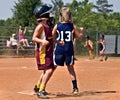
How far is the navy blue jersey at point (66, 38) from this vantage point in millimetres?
10234

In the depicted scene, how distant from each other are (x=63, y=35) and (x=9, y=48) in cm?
2328

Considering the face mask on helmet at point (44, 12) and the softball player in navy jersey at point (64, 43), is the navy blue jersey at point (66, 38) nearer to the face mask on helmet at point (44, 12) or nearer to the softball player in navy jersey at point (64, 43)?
the softball player in navy jersey at point (64, 43)

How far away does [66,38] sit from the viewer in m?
10.2

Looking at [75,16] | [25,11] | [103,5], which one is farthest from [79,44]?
[103,5]

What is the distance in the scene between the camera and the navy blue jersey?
10.2 metres

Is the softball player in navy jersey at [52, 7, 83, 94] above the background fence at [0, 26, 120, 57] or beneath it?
above

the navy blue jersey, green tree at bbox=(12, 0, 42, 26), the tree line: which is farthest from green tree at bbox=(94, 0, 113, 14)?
the navy blue jersey

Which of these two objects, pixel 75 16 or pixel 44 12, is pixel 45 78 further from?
pixel 75 16

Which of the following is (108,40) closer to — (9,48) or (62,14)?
(9,48)

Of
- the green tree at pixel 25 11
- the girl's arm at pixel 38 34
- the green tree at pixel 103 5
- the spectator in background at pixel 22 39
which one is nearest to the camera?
the girl's arm at pixel 38 34

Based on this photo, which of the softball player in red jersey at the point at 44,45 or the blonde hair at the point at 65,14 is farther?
the blonde hair at the point at 65,14

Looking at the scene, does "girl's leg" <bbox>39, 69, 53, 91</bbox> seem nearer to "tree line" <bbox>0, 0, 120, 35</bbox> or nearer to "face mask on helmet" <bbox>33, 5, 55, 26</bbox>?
"face mask on helmet" <bbox>33, 5, 55, 26</bbox>

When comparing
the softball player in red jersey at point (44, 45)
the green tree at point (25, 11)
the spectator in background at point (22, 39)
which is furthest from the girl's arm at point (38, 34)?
the green tree at point (25, 11)

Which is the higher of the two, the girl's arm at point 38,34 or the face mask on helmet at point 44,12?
the face mask on helmet at point 44,12
